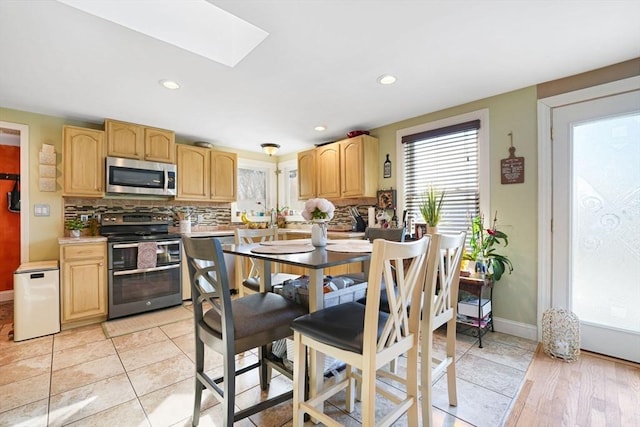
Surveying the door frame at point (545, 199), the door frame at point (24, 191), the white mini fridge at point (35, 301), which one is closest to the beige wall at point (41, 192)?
the door frame at point (24, 191)

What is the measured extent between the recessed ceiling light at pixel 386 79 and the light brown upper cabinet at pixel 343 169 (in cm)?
120

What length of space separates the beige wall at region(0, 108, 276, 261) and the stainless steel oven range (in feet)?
1.60

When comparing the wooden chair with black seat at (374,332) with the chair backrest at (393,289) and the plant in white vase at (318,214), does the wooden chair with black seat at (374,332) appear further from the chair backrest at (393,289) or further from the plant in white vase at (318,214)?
the plant in white vase at (318,214)

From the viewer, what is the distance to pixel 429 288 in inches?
56.1

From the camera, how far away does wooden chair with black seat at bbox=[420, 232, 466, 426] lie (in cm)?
142

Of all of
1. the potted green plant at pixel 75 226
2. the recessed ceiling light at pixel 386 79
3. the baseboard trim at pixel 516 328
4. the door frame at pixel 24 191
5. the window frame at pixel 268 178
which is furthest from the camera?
the window frame at pixel 268 178

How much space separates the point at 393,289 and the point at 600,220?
2.29 metres

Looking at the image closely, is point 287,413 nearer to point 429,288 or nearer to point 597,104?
point 429,288

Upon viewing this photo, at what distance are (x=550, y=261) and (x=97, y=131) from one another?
15.8ft

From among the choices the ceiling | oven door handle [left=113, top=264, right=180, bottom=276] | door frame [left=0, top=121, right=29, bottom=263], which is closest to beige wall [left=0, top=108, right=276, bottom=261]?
door frame [left=0, top=121, right=29, bottom=263]

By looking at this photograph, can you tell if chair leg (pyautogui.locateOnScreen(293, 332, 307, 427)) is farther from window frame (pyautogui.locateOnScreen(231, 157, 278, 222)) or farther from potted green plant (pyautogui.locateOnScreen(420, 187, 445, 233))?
window frame (pyautogui.locateOnScreen(231, 157, 278, 222))

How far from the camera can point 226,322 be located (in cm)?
130

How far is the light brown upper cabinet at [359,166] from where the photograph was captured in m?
3.73

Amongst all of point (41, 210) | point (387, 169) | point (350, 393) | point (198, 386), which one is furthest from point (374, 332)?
point (41, 210)
